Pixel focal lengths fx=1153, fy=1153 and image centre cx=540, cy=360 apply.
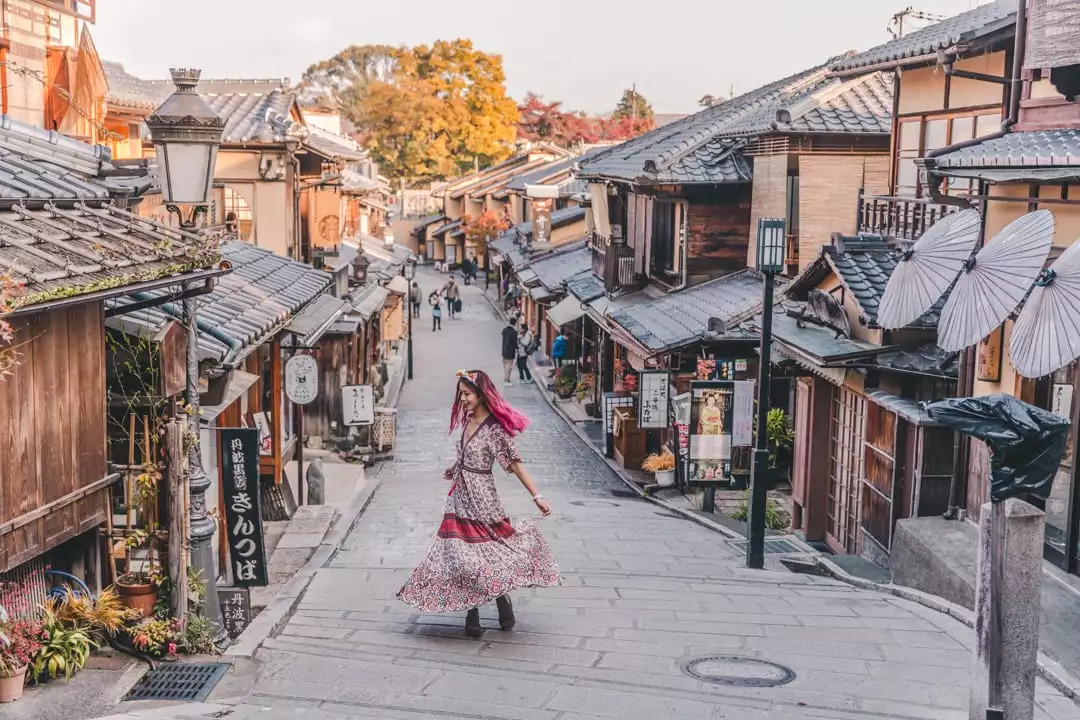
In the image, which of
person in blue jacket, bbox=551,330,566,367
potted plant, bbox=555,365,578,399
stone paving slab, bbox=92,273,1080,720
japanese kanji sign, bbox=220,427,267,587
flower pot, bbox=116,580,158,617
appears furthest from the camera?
person in blue jacket, bbox=551,330,566,367

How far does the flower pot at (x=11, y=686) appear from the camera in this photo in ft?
22.4

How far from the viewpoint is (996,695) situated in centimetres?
696

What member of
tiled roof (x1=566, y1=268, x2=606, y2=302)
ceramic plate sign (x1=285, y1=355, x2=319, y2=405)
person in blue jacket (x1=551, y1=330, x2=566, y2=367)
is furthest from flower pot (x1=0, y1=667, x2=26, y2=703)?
person in blue jacket (x1=551, y1=330, x2=566, y2=367)

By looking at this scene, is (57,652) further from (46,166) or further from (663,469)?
(663,469)

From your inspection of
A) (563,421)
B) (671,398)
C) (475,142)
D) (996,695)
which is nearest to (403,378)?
(563,421)

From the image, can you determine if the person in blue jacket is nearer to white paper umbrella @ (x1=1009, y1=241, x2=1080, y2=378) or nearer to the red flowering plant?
white paper umbrella @ (x1=1009, y1=241, x2=1080, y2=378)

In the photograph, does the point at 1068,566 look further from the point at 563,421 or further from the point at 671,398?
the point at 563,421

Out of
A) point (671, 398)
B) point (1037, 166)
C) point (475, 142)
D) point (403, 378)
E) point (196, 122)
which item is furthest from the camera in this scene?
point (475, 142)

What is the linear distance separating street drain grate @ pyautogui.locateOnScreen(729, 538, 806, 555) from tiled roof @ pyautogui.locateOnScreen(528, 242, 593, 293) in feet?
62.8

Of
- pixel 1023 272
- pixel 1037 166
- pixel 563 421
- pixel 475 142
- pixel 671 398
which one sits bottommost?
pixel 563 421

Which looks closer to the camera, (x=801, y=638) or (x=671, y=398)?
(x=801, y=638)

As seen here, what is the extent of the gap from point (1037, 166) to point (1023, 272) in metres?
1.36

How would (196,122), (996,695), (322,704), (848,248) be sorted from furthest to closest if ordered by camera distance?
1. (848,248)
2. (196,122)
3. (322,704)
4. (996,695)

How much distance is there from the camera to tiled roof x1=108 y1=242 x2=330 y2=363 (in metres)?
10.2
